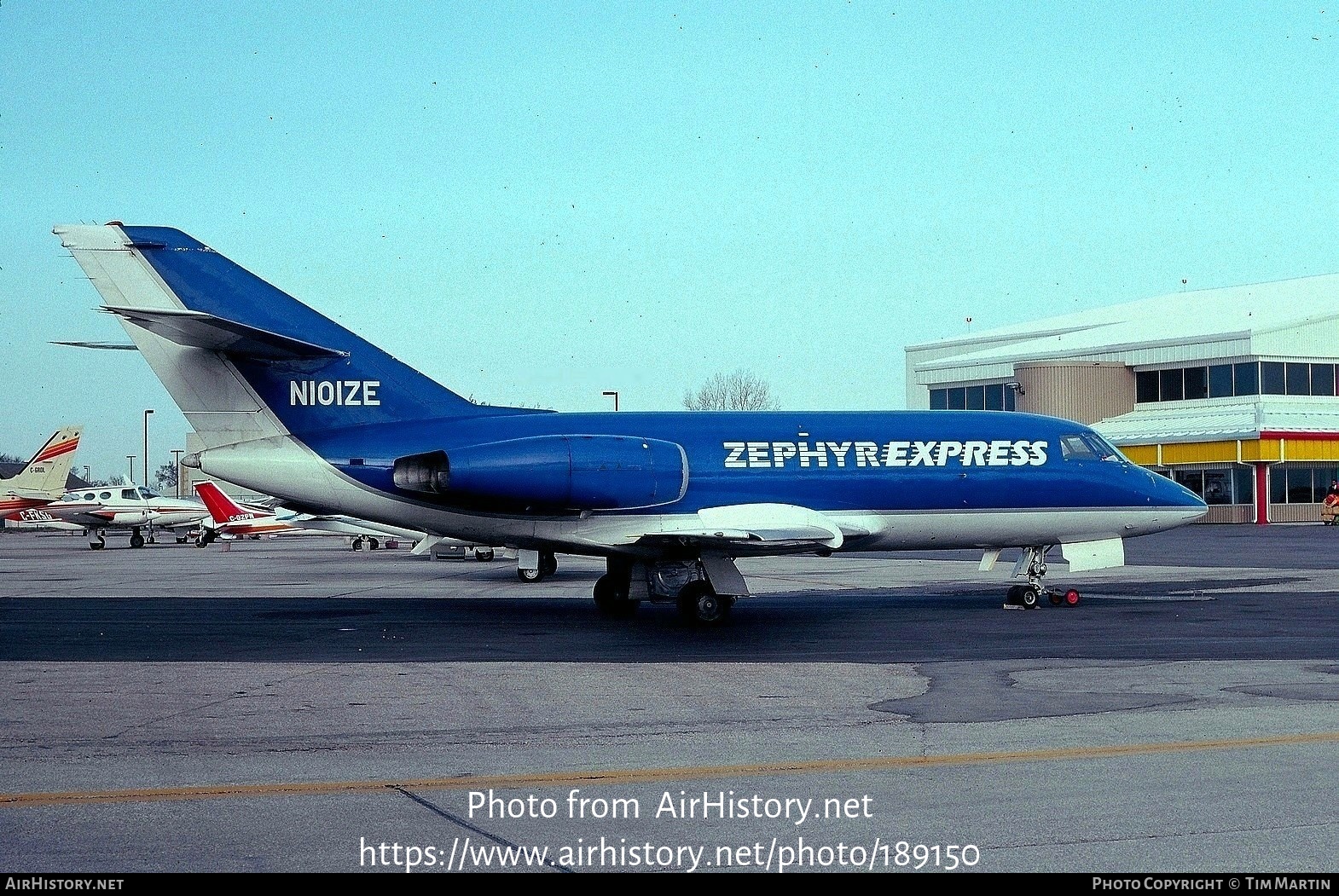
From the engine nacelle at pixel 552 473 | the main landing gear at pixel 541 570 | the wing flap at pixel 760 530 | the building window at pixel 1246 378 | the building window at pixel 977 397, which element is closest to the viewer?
the wing flap at pixel 760 530

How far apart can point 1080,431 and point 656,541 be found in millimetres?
8481

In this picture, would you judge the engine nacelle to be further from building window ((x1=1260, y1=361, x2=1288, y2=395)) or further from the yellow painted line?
building window ((x1=1260, y1=361, x2=1288, y2=395))

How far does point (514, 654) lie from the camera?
16.5m

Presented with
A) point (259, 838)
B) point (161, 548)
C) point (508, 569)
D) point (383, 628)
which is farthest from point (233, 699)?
point (161, 548)

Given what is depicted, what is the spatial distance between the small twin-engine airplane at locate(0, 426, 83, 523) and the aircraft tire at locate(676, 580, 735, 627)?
1943 inches

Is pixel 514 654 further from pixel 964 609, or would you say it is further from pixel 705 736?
pixel 964 609

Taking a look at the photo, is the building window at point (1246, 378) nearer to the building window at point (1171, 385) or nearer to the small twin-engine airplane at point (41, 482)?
the building window at point (1171, 385)

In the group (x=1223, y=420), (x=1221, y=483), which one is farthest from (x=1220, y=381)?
(x=1221, y=483)

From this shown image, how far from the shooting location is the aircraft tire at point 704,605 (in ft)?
65.7

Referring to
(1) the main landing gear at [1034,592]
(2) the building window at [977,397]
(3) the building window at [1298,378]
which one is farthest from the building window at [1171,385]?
(1) the main landing gear at [1034,592]

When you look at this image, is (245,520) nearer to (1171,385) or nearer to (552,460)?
(552,460)

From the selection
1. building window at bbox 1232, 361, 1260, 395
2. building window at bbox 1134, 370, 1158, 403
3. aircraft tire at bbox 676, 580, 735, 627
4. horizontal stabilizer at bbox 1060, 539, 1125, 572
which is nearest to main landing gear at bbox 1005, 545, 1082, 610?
horizontal stabilizer at bbox 1060, 539, 1125, 572

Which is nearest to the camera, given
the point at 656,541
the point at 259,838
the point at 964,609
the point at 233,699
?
the point at 259,838

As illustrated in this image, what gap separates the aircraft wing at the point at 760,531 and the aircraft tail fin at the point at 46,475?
4879cm
